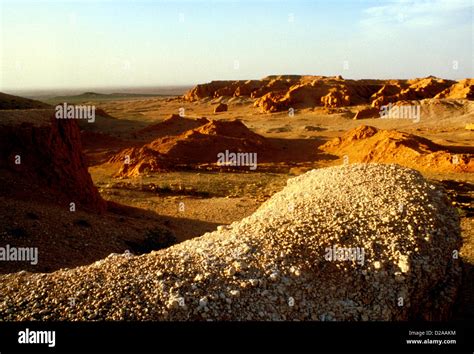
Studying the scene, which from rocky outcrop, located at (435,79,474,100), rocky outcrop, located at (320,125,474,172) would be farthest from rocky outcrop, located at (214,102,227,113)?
rocky outcrop, located at (320,125,474,172)

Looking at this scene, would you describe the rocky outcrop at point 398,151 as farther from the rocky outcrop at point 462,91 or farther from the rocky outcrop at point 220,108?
the rocky outcrop at point 220,108

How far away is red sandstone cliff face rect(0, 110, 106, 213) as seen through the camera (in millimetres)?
12852

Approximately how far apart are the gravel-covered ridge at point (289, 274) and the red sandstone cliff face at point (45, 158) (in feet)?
23.7

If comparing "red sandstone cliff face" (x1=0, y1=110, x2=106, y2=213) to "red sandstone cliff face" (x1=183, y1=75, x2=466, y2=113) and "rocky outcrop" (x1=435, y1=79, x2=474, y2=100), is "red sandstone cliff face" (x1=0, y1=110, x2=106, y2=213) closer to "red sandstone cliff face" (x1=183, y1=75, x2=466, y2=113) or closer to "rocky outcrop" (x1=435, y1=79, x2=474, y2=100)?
"red sandstone cliff face" (x1=183, y1=75, x2=466, y2=113)

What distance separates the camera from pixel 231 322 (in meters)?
5.35

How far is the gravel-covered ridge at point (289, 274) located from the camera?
17.7ft

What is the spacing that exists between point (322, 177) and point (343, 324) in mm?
4499

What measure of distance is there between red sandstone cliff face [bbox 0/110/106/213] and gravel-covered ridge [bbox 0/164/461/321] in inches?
A: 284

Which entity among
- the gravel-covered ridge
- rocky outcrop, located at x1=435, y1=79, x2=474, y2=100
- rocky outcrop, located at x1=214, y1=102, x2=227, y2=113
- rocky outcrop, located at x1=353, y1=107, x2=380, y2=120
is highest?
rocky outcrop, located at x1=435, y1=79, x2=474, y2=100

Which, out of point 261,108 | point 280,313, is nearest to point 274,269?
point 280,313

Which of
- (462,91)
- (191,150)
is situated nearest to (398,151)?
(191,150)

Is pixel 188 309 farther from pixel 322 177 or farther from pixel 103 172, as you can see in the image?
pixel 103 172

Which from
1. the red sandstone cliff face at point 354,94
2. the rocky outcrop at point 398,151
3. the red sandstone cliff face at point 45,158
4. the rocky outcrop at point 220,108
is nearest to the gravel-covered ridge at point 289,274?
the red sandstone cliff face at point 45,158

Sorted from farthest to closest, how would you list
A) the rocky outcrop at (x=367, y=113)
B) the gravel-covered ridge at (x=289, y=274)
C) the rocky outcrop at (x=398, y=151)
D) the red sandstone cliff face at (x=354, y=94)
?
the red sandstone cliff face at (x=354, y=94) → the rocky outcrop at (x=367, y=113) → the rocky outcrop at (x=398, y=151) → the gravel-covered ridge at (x=289, y=274)
